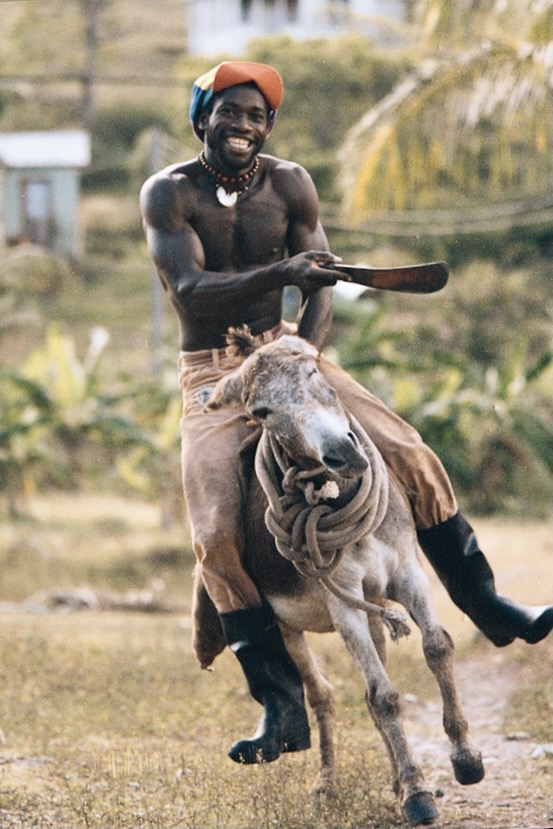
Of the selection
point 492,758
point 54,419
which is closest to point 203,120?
point 492,758

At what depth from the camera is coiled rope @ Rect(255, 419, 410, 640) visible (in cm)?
577

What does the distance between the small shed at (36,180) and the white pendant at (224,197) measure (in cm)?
1721

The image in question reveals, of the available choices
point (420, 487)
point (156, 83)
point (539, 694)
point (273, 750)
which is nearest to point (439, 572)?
point (420, 487)

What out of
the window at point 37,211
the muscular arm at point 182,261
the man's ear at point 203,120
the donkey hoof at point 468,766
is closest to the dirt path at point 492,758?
the donkey hoof at point 468,766

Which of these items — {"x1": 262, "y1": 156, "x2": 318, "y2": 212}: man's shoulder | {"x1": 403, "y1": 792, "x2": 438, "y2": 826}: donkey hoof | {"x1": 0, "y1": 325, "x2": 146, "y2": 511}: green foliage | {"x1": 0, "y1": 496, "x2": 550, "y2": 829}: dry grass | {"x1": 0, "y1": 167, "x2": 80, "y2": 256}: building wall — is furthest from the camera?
{"x1": 0, "y1": 167, "x2": 80, "y2": 256}: building wall

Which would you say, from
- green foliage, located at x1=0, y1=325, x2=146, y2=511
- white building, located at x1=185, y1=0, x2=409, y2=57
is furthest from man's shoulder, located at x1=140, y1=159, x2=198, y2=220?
white building, located at x1=185, y1=0, x2=409, y2=57

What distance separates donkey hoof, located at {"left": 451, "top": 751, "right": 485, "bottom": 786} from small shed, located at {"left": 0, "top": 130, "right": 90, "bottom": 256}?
1845 cm

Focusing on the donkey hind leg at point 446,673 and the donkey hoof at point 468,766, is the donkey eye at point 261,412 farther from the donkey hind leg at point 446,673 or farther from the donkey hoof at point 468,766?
the donkey hoof at point 468,766

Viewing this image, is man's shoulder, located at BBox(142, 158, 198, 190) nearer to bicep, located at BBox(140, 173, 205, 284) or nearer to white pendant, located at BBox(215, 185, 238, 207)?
bicep, located at BBox(140, 173, 205, 284)

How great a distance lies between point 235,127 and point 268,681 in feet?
7.46

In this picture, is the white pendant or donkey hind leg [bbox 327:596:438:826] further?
the white pendant

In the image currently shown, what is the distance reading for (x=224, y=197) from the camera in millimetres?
6410

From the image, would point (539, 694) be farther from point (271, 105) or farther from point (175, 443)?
point (175, 443)

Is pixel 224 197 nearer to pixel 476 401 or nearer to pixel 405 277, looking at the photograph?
pixel 405 277
